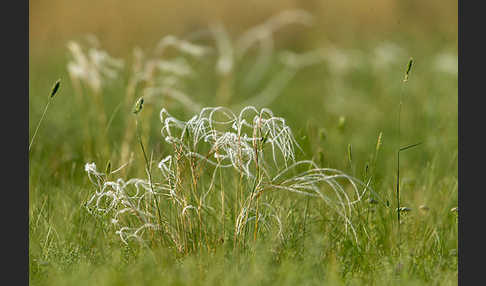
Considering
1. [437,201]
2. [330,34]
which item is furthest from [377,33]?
[437,201]

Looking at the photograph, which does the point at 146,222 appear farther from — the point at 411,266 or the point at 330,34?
the point at 330,34

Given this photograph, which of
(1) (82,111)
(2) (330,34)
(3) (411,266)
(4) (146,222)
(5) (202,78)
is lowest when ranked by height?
(3) (411,266)

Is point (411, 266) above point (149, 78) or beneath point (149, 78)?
beneath

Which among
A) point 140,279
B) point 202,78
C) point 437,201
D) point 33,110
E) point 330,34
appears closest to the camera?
point 140,279

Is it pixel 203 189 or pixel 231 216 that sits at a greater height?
pixel 203 189

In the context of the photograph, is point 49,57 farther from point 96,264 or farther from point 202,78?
point 96,264

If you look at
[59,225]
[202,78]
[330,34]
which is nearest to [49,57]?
[202,78]

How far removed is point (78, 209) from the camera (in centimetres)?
258

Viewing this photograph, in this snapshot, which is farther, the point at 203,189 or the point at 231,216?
the point at 231,216

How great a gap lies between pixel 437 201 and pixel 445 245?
411mm

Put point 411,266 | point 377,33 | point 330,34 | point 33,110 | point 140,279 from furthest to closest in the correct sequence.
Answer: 1. point 377,33
2. point 330,34
3. point 33,110
4. point 411,266
5. point 140,279

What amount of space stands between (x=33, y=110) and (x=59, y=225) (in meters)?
2.20

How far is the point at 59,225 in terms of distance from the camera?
2588 millimetres

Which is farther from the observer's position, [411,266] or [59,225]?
[59,225]
